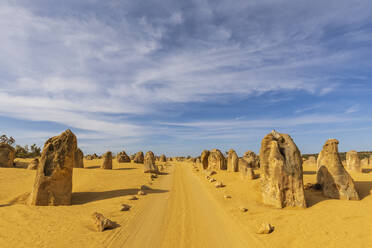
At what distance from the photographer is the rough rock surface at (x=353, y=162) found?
3062 cm

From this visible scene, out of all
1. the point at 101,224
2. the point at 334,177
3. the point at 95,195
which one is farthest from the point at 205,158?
the point at 101,224

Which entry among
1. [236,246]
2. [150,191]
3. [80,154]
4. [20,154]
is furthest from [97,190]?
[20,154]

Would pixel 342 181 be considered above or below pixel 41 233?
above

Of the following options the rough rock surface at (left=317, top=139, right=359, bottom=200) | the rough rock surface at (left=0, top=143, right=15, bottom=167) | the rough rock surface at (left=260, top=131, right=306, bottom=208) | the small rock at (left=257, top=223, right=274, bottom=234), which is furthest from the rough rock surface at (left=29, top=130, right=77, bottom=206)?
the rough rock surface at (left=0, top=143, right=15, bottom=167)

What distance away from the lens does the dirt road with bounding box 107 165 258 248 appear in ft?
25.8

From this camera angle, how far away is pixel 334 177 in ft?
46.3

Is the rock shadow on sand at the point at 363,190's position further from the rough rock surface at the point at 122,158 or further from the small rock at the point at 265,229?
the rough rock surface at the point at 122,158

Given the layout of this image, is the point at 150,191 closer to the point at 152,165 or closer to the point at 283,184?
the point at 283,184

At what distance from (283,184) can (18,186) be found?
21.2 m

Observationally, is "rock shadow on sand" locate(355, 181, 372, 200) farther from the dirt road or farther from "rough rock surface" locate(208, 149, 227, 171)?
"rough rock surface" locate(208, 149, 227, 171)

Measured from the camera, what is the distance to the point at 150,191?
723 inches

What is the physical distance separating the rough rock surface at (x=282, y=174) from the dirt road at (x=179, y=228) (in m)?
3.44

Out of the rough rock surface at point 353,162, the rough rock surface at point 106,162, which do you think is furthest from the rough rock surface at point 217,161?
the rough rock surface at point 353,162

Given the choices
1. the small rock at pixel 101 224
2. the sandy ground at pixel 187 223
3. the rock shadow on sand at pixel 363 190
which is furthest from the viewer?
the rock shadow on sand at pixel 363 190
